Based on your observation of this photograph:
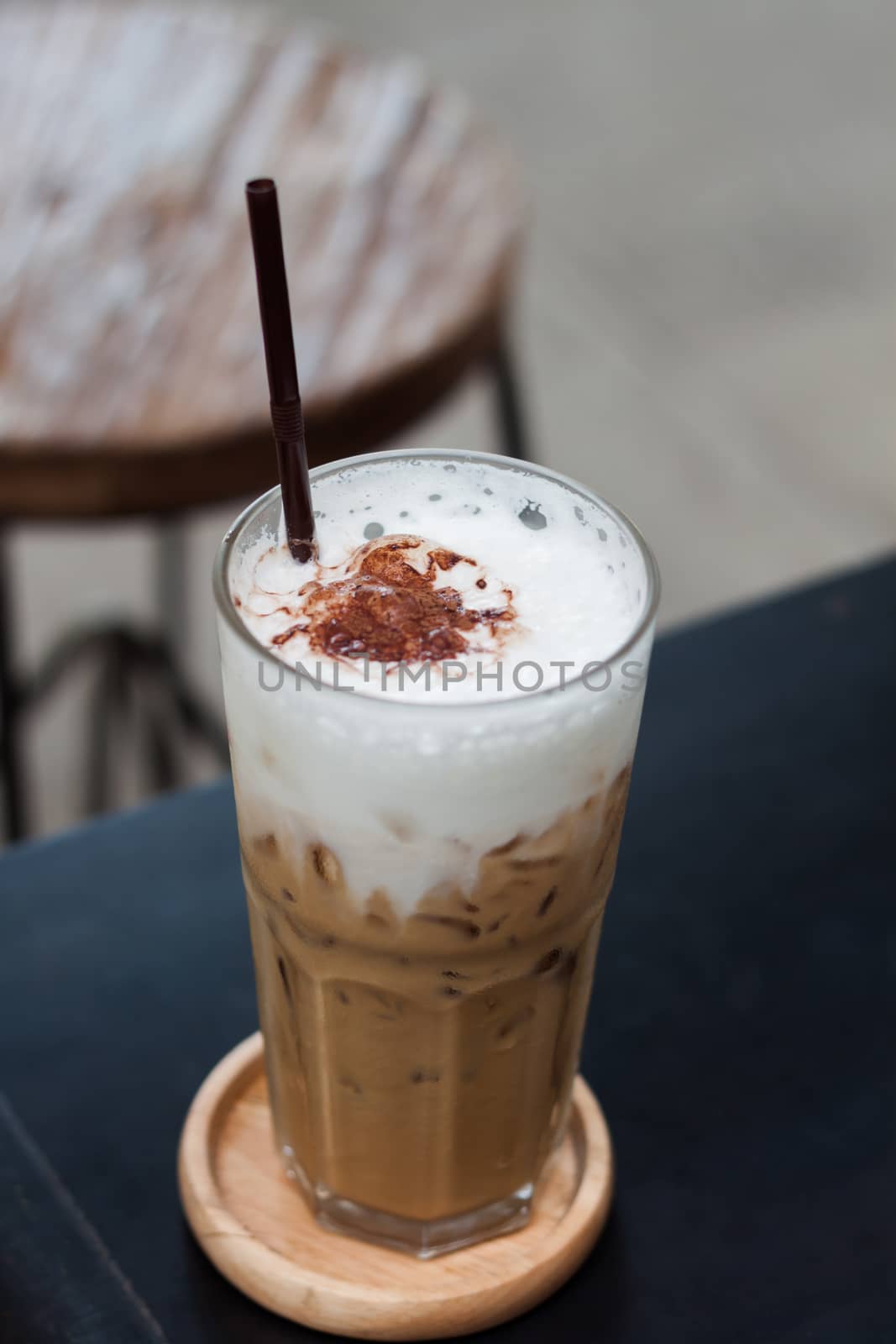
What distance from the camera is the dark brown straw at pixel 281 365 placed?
533 millimetres

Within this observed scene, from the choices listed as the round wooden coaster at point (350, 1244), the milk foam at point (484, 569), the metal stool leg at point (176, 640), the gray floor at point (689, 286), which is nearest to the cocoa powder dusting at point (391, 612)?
the milk foam at point (484, 569)

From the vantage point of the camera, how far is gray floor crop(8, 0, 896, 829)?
2.26 meters

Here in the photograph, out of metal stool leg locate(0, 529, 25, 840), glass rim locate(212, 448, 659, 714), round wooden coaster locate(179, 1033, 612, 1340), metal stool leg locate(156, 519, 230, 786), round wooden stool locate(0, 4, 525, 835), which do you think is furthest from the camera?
→ metal stool leg locate(156, 519, 230, 786)

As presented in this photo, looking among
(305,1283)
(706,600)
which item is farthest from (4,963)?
(706,600)

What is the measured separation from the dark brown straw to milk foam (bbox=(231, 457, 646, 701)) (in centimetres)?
2

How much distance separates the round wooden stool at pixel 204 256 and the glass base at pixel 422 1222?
1.91 feet

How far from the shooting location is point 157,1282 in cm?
66

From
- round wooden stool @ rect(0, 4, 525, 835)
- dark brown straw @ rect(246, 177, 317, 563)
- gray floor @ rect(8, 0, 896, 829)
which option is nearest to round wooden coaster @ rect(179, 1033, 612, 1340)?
dark brown straw @ rect(246, 177, 317, 563)

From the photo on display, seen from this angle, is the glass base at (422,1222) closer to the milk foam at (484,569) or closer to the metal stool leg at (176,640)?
the milk foam at (484,569)

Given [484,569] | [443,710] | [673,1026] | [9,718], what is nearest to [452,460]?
[484,569]

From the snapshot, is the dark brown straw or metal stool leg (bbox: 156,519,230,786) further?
metal stool leg (bbox: 156,519,230,786)

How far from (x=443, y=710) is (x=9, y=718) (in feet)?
3.49

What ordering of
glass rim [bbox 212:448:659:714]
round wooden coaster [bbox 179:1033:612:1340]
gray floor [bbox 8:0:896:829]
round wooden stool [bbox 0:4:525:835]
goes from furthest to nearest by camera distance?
1. gray floor [bbox 8:0:896:829]
2. round wooden stool [bbox 0:4:525:835]
3. round wooden coaster [bbox 179:1033:612:1340]
4. glass rim [bbox 212:448:659:714]

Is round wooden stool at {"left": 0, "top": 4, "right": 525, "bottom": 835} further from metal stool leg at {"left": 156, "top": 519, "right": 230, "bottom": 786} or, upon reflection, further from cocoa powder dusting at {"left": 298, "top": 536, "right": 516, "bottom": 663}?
cocoa powder dusting at {"left": 298, "top": 536, "right": 516, "bottom": 663}
